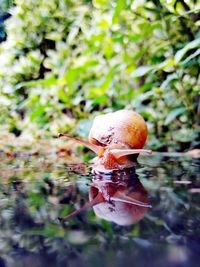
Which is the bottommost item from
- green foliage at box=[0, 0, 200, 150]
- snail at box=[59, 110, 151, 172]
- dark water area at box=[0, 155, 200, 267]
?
dark water area at box=[0, 155, 200, 267]

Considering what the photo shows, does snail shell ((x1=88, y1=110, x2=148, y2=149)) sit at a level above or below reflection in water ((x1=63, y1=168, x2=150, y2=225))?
above

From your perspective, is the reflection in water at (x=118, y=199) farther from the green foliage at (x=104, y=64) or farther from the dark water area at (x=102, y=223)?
the green foliage at (x=104, y=64)

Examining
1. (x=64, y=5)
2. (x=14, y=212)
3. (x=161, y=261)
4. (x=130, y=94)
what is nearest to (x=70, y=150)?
(x=130, y=94)

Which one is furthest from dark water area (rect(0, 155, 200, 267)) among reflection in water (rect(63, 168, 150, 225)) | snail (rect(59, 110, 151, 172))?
snail (rect(59, 110, 151, 172))

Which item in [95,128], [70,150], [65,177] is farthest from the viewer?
[70,150]

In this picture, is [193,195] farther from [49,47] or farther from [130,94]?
[49,47]

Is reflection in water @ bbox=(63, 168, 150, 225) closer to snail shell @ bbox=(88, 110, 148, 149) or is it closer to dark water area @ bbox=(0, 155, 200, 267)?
dark water area @ bbox=(0, 155, 200, 267)

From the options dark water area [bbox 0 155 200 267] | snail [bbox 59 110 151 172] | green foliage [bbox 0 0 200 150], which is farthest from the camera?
green foliage [bbox 0 0 200 150]
